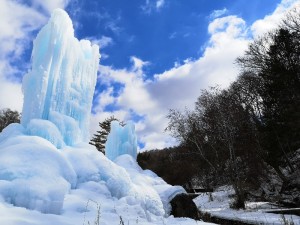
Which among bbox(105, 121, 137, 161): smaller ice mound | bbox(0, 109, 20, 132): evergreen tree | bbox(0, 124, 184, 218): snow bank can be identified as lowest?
bbox(0, 124, 184, 218): snow bank

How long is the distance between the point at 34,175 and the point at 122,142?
14.6 meters

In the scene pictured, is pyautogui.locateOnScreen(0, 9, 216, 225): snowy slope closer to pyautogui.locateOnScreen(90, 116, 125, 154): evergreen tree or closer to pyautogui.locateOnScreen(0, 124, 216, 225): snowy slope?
pyautogui.locateOnScreen(0, 124, 216, 225): snowy slope

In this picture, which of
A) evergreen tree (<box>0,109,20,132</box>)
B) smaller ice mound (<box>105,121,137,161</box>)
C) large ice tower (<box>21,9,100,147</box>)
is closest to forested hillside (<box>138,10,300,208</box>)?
smaller ice mound (<box>105,121,137,161</box>)

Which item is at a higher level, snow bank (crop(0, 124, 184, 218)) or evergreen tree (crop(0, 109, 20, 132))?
evergreen tree (crop(0, 109, 20, 132))

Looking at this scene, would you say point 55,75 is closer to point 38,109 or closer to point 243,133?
point 38,109

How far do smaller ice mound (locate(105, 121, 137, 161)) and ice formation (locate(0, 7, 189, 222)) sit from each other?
293 centimetres

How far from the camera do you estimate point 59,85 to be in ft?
43.0

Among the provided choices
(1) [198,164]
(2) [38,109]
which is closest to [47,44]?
(2) [38,109]

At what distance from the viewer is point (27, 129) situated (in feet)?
36.9

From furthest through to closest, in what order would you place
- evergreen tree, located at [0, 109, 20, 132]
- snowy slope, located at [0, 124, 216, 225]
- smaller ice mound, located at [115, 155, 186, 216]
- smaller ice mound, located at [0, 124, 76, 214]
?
evergreen tree, located at [0, 109, 20, 132] < smaller ice mound, located at [115, 155, 186, 216] < smaller ice mound, located at [0, 124, 76, 214] < snowy slope, located at [0, 124, 216, 225]

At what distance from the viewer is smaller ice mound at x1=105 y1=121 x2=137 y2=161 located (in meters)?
21.3

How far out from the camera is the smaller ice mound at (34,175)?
6.25 m

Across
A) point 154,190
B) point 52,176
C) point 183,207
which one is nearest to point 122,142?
point 183,207

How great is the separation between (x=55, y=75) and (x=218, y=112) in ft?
49.4
